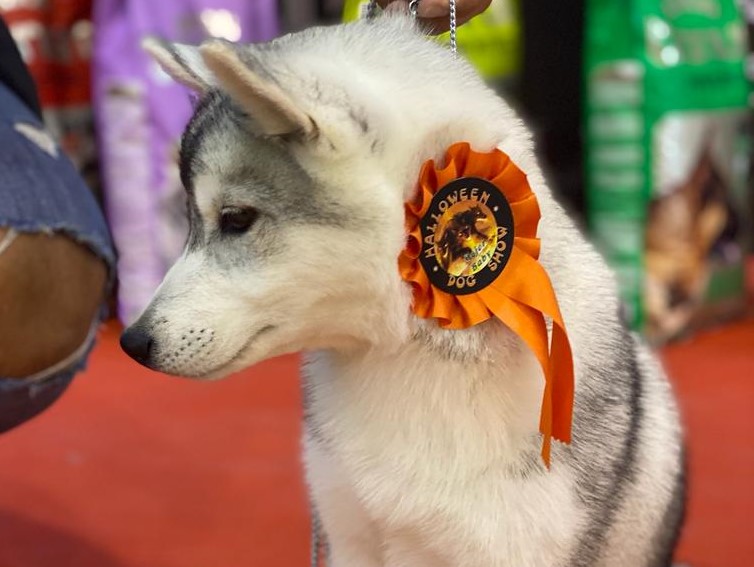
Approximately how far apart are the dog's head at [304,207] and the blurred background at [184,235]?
0.72 metres

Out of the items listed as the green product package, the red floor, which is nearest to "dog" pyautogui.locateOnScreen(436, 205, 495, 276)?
the red floor

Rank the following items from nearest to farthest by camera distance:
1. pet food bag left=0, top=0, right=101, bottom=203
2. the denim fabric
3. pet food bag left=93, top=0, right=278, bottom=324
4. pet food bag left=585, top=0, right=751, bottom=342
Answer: the denim fabric < pet food bag left=585, top=0, right=751, bottom=342 < pet food bag left=93, top=0, right=278, bottom=324 < pet food bag left=0, top=0, right=101, bottom=203

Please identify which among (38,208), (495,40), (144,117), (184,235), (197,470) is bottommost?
(197,470)

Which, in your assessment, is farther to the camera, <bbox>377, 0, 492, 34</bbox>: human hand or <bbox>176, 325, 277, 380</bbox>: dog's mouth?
<bbox>377, 0, 492, 34</bbox>: human hand

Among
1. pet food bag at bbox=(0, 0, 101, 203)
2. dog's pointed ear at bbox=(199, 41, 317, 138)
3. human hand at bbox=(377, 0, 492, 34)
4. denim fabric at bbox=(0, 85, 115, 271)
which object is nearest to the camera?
dog's pointed ear at bbox=(199, 41, 317, 138)

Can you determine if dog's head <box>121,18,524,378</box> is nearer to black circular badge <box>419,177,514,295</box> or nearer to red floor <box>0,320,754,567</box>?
black circular badge <box>419,177,514,295</box>

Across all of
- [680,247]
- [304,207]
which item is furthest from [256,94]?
[680,247]

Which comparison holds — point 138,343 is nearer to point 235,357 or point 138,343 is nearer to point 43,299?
point 235,357

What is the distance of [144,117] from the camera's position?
91.9 inches

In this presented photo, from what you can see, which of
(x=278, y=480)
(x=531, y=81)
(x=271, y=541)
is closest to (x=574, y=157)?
(x=531, y=81)

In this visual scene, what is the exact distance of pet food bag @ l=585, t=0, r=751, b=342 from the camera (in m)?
2.10

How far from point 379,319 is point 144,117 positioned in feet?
5.76

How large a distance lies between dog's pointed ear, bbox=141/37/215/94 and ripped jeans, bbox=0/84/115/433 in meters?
0.31

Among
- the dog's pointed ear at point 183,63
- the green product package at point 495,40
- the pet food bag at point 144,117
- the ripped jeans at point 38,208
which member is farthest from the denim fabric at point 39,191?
the green product package at point 495,40
